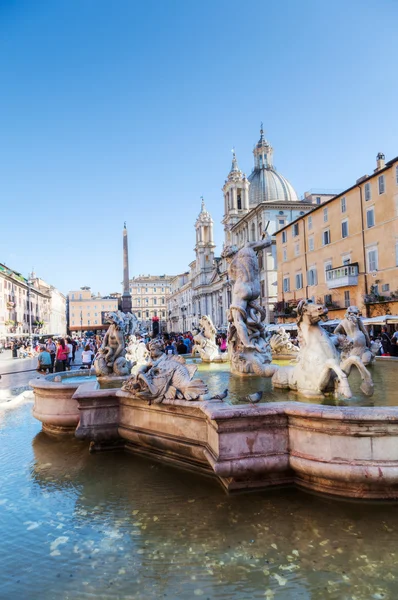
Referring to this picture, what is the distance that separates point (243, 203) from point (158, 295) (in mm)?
71977

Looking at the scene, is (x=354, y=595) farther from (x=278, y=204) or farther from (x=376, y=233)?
(x=278, y=204)

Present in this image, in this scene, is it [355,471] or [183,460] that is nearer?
[355,471]

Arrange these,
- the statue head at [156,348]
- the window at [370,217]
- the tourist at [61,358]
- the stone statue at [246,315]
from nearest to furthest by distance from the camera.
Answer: the statue head at [156,348], the stone statue at [246,315], the tourist at [61,358], the window at [370,217]

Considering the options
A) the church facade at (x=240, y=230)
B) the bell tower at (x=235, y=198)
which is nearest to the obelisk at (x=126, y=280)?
the church facade at (x=240, y=230)

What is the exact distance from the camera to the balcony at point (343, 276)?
2675 centimetres

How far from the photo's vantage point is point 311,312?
4.52m

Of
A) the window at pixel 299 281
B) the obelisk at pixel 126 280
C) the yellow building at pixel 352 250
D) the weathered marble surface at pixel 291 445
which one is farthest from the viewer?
the window at pixel 299 281

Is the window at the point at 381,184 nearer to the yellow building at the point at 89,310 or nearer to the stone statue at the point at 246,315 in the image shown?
the stone statue at the point at 246,315

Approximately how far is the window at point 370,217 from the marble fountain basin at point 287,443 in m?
23.0

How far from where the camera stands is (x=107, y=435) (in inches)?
193

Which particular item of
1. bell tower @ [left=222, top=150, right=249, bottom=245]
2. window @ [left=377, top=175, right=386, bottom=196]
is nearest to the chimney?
window @ [left=377, top=175, right=386, bottom=196]

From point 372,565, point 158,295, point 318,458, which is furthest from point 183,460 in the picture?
point 158,295

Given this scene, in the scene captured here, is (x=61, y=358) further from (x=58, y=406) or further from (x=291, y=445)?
(x=291, y=445)

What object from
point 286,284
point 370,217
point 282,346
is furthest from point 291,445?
point 286,284
